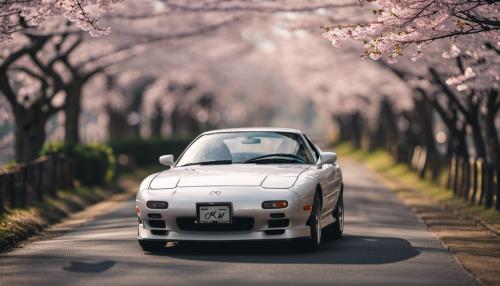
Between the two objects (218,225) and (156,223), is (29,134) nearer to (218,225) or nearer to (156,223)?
(156,223)

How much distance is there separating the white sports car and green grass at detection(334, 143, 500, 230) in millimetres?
5048

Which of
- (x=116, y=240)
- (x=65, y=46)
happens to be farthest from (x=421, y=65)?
(x=116, y=240)

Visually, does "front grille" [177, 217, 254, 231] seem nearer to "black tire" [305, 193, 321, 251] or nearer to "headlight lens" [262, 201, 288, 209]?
"headlight lens" [262, 201, 288, 209]

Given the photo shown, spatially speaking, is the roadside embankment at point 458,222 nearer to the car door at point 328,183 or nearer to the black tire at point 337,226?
the black tire at point 337,226

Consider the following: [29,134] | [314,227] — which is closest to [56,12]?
[314,227]

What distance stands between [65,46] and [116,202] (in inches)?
389

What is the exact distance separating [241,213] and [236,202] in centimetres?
13

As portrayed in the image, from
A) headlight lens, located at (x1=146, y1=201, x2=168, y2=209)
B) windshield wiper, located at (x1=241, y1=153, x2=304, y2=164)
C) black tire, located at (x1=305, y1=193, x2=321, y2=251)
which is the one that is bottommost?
black tire, located at (x1=305, y1=193, x2=321, y2=251)

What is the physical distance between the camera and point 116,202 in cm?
2283

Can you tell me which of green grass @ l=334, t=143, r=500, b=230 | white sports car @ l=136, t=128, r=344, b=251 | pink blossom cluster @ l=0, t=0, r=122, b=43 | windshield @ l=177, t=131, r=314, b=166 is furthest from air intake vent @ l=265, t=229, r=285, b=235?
green grass @ l=334, t=143, r=500, b=230

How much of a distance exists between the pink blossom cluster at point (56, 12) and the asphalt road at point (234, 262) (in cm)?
279

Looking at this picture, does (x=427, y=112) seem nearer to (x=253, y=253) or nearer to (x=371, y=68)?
(x=371, y=68)

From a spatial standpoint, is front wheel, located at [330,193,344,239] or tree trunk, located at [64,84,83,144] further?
tree trunk, located at [64,84,83,144]

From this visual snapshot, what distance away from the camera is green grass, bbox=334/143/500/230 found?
59.6 feet
